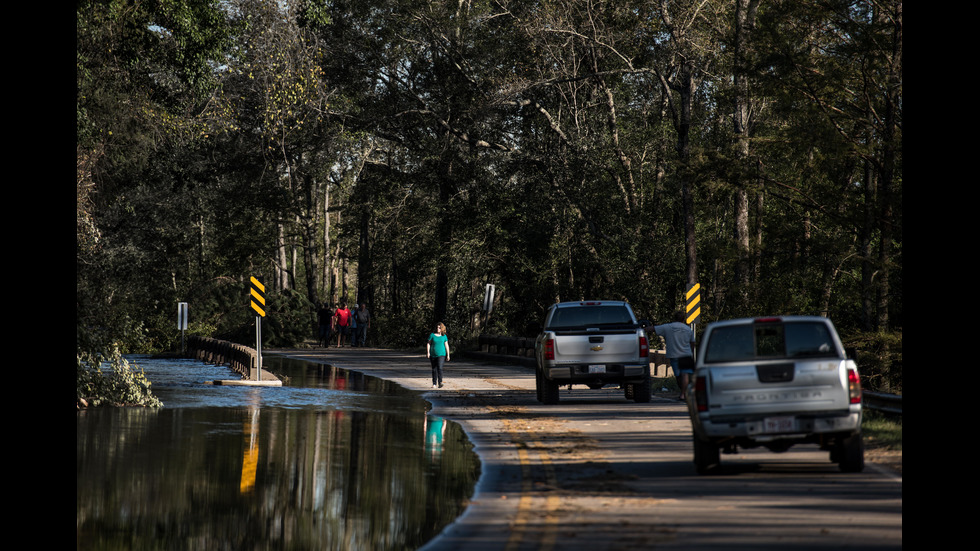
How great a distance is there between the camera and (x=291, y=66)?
28.0m

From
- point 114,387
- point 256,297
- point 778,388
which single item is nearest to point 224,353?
point 256,297

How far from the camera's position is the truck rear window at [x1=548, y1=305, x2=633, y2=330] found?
21062mm

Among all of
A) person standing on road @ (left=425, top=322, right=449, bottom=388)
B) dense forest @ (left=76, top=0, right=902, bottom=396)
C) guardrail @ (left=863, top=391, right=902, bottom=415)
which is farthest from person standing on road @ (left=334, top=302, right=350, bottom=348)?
guardrail @ (left=863, top=391, right=902, bottom=415)

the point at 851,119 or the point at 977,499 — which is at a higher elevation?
the point at 851,119

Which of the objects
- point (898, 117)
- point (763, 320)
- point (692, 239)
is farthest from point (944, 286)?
point (692, 239)

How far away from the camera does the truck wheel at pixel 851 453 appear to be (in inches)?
440

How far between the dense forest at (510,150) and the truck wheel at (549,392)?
6.57m

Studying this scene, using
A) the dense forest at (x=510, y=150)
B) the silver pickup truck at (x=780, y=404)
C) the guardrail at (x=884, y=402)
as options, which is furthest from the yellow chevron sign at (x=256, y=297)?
the silver pickup truck at (x=780, y=404)

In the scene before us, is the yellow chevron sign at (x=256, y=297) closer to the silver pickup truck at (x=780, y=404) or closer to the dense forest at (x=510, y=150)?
the dense forest at (x=510, y=150)

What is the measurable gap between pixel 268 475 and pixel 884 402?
25.0 feet

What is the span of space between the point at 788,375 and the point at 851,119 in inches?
627

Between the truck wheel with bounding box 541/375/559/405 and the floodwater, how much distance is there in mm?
2362

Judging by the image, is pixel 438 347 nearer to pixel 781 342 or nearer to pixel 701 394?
pixel 781 342
